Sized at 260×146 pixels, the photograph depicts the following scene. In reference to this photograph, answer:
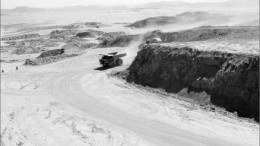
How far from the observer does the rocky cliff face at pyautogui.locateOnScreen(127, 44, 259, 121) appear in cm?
1897

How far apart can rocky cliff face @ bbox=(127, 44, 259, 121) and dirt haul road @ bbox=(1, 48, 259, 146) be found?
131 cm

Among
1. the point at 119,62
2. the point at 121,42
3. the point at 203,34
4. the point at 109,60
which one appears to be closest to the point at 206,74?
the point at 109,60

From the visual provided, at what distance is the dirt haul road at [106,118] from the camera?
15852 mm

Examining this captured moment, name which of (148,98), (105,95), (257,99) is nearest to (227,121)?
(257,99)

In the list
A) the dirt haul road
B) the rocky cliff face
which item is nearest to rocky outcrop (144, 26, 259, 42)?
the rocky cliff face

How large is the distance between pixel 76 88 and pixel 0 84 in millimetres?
7831

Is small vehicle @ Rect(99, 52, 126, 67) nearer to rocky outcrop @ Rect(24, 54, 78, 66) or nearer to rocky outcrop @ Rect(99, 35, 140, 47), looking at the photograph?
rocky outcrop @ Rect(24, 54, 78, 66)

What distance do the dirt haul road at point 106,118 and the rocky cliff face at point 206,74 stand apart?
4.31 feet

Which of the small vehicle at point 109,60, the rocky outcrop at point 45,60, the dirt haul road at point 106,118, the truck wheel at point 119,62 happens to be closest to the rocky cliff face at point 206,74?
the dirt haul road at point 106,118

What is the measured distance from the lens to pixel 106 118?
19062mm

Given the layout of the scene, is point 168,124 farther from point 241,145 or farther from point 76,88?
point 76,88

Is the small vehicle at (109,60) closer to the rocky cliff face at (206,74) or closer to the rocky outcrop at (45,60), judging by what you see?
the rocky cliff face at (206,74)

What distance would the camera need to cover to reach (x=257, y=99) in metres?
18.1

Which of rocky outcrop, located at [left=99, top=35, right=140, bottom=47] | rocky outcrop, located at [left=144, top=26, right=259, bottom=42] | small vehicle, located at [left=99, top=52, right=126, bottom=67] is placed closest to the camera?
small vehicle, located at [left=99, top=52, right=126, bottom=67]
